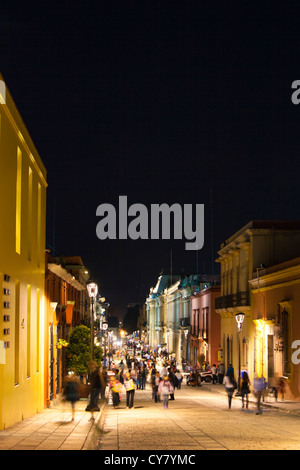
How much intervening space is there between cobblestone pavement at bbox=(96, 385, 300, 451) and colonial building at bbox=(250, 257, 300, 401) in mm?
5626

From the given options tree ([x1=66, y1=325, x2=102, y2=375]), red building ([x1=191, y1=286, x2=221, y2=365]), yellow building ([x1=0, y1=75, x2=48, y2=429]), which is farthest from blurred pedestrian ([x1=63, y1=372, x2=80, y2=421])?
red building ([x1=191, y1=286, x2=221, y2=365])

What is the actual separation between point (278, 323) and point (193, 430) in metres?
17.9

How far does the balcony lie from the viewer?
42.3 m

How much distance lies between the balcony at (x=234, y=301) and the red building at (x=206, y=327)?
6.52 metres

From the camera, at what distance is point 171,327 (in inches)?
4087

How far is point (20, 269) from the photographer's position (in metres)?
19.4

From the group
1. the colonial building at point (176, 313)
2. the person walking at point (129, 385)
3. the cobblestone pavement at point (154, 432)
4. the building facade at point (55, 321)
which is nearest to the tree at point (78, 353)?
the building facade at point (55, 321)

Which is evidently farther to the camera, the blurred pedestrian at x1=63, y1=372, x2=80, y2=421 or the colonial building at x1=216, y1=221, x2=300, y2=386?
the colonial building at x1=216, y1=221, x2=300, y2=386

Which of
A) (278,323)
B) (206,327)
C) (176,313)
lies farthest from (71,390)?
(176,313)

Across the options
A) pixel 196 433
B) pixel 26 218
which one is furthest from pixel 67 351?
pixel 196 433

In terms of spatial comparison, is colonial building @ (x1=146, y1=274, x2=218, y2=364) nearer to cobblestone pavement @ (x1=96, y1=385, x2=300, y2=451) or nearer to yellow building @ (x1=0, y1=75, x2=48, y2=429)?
cobblestone pavement @ (x1=96, y1=385, x2=300, y2=451)

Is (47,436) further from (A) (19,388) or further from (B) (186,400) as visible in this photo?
(B) (186,400)

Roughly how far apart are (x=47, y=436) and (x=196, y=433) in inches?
139

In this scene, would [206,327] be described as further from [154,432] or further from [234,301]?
[154,432]
